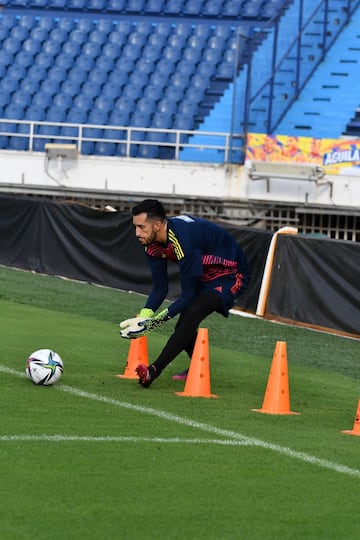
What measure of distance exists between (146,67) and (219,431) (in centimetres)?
2178

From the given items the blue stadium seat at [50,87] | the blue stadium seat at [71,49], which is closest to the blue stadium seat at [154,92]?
the blue stadium seat at [50,87]

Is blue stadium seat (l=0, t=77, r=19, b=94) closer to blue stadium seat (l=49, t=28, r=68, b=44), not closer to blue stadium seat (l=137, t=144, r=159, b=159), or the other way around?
blue stadium seat (l=49, t=28, r=68, b=44)

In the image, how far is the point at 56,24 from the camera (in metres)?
30.8

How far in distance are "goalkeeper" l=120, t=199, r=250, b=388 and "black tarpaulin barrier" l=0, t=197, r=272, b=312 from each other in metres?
8.62

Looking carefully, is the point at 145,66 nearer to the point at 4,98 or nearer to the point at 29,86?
the point at 29,86

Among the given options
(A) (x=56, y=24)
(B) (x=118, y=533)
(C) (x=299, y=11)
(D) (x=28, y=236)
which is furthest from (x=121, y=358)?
(A) (x=56, y=24)

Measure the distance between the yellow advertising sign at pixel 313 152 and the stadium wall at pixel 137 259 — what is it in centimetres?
488

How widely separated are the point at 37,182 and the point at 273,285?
34.5 feet

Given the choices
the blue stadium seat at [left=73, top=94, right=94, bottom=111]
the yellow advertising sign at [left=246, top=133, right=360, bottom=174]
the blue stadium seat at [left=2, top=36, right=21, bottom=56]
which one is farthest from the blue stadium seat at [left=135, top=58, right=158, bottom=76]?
the yellow advertising sign at [left=246, top=133, right=360, bottom=174]

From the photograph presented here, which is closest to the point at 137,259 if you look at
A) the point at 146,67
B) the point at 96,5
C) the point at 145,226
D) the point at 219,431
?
the point at 146,67

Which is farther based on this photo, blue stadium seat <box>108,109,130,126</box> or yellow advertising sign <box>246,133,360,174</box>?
blue stadium seat <box>108,109,130,126</box>

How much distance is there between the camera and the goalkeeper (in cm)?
863

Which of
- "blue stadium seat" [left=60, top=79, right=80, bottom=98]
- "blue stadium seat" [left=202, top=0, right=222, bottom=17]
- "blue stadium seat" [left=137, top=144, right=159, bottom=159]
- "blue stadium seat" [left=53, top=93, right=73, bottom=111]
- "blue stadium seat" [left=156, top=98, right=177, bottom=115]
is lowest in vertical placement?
"blue stadium seat" [left=137, top=144, right=159, bottom=159]

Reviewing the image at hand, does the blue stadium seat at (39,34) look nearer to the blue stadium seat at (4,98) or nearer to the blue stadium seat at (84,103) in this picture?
the blue stadium seat at (4,98)
